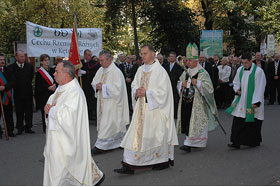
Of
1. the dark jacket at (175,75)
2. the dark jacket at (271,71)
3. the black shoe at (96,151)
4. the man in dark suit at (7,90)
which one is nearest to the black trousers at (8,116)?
the man in dark suit at (7,90)

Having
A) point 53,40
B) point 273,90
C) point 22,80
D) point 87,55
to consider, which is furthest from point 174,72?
point 273,90

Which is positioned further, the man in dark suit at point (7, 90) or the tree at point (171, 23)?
the tree at point (171, 23)

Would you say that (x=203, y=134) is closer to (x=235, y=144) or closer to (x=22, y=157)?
(x=235, y=144)

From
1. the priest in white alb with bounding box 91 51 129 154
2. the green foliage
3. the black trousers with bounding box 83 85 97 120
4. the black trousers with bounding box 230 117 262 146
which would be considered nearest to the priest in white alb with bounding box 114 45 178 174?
the priest in white alb with bounding box 91 51 129 154

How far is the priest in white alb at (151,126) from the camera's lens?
5.71 m

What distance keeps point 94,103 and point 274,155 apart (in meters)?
5.56

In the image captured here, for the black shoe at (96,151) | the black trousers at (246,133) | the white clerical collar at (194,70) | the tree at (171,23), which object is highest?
the tree at (171,23)

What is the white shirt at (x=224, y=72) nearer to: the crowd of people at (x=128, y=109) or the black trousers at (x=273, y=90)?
the black trousers at (x=273, y=90)

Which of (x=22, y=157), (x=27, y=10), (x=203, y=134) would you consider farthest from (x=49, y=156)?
(x=27, y=10)

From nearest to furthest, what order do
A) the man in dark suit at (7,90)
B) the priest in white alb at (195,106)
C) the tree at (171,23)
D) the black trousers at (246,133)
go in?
the priest in white alb at (195,106) < the black trousers at (246,133) < the man in dark suit at (7,90) < the tree at (171,23)

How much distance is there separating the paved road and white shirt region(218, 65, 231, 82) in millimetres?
5119

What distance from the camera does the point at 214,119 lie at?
735 cm

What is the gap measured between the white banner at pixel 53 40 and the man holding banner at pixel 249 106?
5.85 meters

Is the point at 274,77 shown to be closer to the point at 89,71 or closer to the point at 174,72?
the point at 174,72
